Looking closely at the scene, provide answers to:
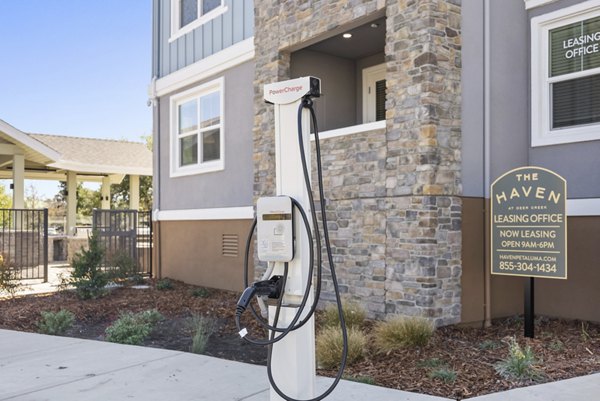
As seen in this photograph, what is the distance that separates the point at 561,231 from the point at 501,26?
3.11 metres

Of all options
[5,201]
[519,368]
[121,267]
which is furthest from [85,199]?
[519,368]

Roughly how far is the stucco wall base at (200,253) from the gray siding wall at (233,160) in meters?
0.45

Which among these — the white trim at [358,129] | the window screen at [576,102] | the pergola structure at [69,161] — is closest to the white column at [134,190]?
the pergola structure at [69,161]

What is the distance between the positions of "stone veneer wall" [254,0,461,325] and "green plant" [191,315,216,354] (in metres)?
1.90

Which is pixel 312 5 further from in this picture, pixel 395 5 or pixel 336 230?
pixel 336 230

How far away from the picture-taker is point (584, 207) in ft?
24.1

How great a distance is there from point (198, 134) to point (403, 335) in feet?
24.6

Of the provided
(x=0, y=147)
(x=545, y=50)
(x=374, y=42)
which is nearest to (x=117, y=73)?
(x=0, y=147)

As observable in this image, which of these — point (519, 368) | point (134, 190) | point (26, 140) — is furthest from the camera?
point (134, 190)

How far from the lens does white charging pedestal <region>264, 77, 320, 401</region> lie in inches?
142

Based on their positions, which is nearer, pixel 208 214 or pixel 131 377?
pixel 131 377

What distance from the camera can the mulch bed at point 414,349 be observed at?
5191 mm

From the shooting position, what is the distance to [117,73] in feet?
153

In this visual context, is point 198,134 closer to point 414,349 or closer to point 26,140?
point 26,140
